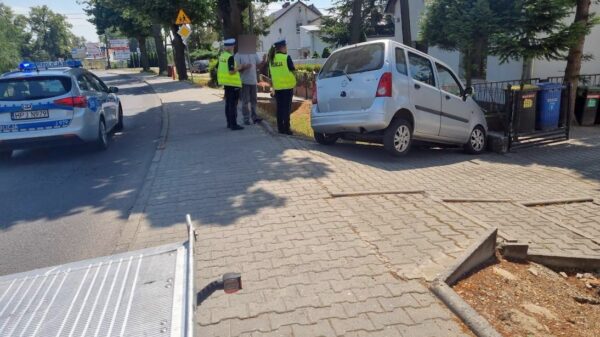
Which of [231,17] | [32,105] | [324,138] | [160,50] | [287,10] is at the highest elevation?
[287,10]

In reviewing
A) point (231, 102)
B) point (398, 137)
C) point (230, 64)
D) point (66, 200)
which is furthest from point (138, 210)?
point (231, 102)

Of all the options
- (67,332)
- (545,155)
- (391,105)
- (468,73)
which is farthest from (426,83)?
(67,332)

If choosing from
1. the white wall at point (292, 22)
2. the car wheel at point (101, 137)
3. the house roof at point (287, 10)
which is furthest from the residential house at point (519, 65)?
the house roof at point (287, 10)

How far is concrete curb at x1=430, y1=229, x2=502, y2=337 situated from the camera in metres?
2.80

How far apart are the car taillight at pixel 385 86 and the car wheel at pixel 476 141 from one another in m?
2.58

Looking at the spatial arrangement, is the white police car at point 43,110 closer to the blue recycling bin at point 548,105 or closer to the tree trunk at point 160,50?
the blue recycling bin at point 548,105

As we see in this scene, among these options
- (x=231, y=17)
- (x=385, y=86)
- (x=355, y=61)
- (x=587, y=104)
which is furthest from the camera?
(x=231, y=17)

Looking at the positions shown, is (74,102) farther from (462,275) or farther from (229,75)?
(462,275)

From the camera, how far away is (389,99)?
7164 millimetres

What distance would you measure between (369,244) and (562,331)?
5.10ft

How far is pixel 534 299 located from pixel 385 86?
4.32m

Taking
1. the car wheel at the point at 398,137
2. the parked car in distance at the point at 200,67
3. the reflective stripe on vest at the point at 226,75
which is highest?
the parked car in distance at the point at 200,67

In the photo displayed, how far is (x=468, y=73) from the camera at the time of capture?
1229 centimetres

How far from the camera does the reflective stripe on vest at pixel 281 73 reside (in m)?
8.82
